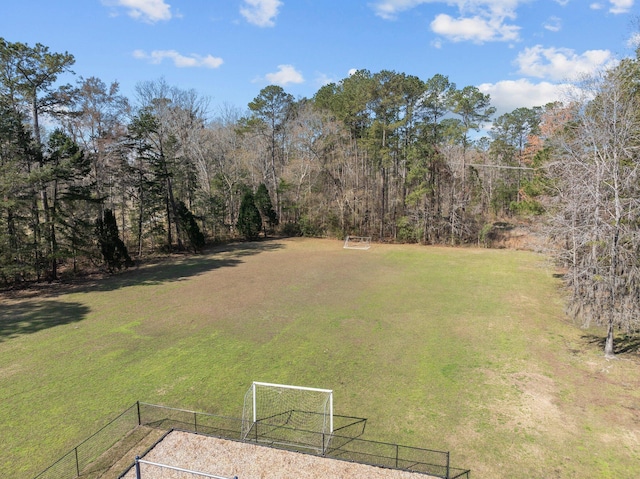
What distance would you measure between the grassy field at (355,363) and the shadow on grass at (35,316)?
0.36 ft

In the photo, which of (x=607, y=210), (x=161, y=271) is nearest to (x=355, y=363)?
(x=607, y=210)

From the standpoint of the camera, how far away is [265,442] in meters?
8.48

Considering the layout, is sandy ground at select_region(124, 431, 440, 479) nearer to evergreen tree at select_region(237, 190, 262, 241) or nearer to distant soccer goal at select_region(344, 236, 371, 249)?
distant soccer goal at select_region(344, 236, 371, 249)

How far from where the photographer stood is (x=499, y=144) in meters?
46.2

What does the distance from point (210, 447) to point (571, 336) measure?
46.1 ft

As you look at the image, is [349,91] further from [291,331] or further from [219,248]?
[291,331]

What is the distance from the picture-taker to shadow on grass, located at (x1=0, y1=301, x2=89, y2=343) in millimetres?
14688

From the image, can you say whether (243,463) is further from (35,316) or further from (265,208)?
(265,208)

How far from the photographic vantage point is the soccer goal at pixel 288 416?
8.65 m

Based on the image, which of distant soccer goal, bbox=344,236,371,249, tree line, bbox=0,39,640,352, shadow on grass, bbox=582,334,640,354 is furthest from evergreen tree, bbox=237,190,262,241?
shadow on grass, bbox=582,334,640,354

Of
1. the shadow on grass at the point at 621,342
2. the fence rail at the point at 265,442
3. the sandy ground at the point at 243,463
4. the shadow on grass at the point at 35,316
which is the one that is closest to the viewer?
the sandy ground at the point at 243,463

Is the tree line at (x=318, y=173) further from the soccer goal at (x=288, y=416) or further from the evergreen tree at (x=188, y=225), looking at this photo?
the soccer goal at (x=288, y=416)

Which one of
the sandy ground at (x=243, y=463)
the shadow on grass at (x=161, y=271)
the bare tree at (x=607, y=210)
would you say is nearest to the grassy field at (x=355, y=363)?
the shadow on grass at (x=161, y=271)

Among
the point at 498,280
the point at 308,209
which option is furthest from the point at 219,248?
the point at 498,280
